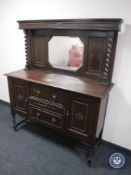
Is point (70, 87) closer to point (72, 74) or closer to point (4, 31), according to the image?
point (72, 74)

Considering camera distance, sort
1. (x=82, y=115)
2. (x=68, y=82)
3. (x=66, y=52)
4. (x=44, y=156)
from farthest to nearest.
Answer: (x=66, y=52) < (x=44, y=156) < (x=68, y=82) < (x=82, y=115)

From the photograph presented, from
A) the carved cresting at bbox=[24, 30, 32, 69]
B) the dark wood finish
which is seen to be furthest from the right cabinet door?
the carved cresting at bbox=[24, 30, 32, 69]

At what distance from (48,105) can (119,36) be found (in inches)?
42.0

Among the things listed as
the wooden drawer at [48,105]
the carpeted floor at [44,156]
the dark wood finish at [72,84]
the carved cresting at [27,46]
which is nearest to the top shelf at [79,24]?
the dark wood finish at [72,84]

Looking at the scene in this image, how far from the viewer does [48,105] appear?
1.76 metres

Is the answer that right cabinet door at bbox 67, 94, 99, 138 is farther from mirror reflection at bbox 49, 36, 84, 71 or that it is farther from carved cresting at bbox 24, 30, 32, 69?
carved cresting at bbox 24, 30, 32, 69

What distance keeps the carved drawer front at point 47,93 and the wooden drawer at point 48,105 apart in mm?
46

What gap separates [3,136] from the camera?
7.04 ft

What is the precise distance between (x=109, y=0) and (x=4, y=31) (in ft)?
5.55

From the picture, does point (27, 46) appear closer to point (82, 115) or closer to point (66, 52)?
point (66, 52)

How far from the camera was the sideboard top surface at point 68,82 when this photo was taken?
1.48 metres

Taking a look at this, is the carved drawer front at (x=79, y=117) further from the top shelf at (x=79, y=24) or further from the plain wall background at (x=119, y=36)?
the top shelf at (x=79, y=24)

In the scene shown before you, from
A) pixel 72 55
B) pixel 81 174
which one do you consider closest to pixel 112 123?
pixel 81 174

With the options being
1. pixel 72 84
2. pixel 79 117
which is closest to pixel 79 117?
pixel 79 117
